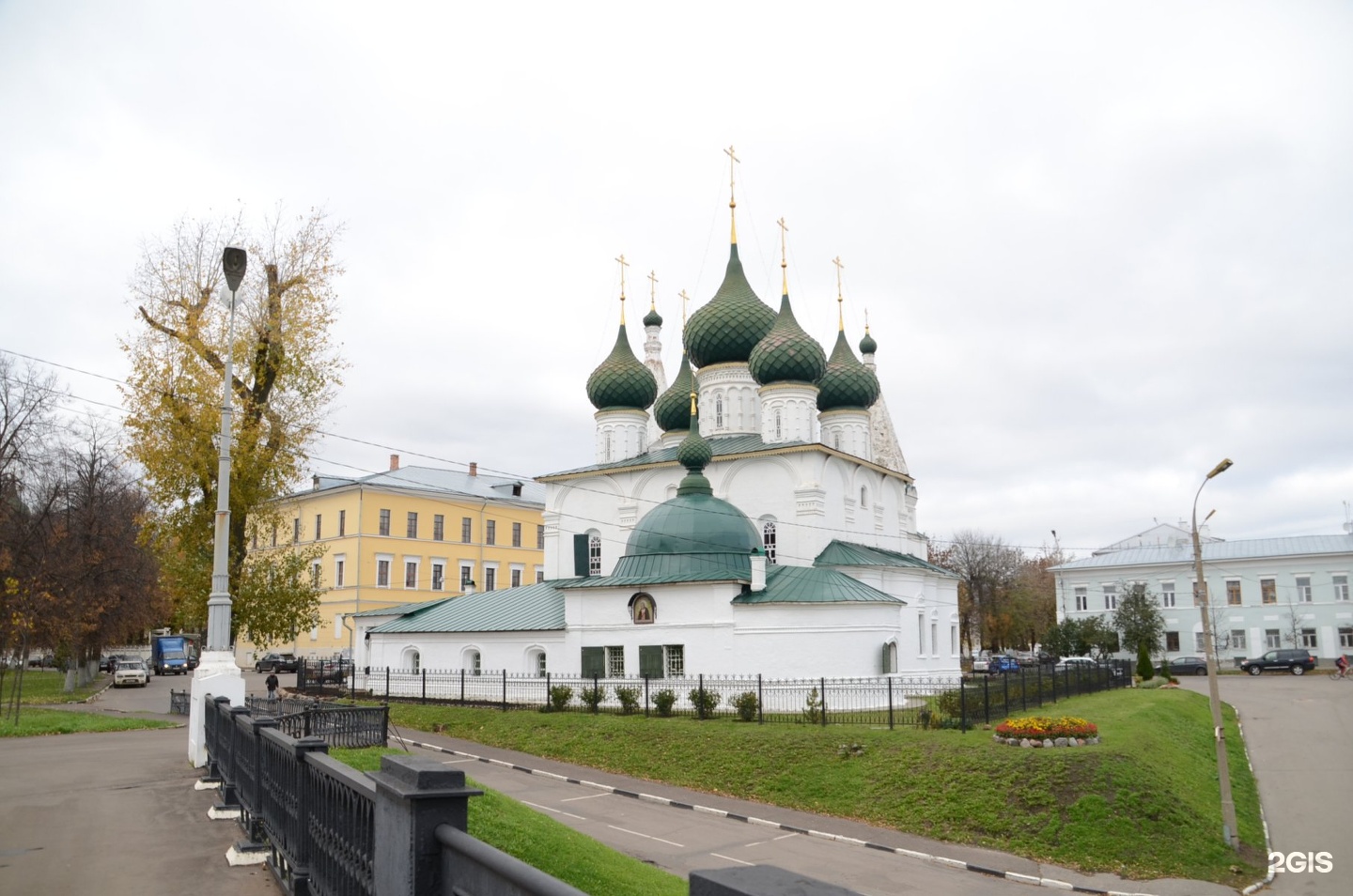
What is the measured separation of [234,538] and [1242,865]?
2053cm

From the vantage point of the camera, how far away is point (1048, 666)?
86.0ft

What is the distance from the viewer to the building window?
113 feet

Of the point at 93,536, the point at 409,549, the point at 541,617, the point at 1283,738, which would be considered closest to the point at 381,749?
the point at 541,617

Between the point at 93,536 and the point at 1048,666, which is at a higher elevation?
the point at 93,536

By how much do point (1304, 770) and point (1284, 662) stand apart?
2870cm

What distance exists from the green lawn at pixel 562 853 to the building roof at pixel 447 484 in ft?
122

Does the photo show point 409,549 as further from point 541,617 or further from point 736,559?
point 736,559

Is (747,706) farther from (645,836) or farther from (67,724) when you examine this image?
(67,724)

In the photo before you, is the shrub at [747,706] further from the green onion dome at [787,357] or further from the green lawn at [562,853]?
the green onion dome at [787,357]

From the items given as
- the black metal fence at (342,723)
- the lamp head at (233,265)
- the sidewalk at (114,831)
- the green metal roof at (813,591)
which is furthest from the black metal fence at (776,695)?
the lamp head at (233,265)

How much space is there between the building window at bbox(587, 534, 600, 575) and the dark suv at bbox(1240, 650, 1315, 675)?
32.7 metres

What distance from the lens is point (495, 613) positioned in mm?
31234

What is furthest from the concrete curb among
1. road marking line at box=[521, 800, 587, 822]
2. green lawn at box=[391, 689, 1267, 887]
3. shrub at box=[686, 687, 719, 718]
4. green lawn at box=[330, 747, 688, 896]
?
shrub at box=[686, 687, 719, 718]

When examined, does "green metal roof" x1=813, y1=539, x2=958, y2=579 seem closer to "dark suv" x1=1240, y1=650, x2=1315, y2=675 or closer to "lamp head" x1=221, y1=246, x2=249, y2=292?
"lamp head" x1=221, y1=246, x2=249, y2=292
